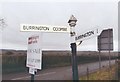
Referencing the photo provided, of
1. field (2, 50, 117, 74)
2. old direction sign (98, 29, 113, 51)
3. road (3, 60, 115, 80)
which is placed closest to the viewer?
old direction sign (98, 29, 113, 51)

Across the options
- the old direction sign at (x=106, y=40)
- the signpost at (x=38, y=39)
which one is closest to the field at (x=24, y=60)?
the old direction sign at (x=106, y=40)

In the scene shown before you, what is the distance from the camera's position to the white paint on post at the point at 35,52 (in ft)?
17.5

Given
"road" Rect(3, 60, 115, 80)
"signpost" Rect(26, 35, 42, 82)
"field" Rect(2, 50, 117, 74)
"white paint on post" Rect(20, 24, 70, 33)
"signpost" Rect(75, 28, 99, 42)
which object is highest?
"white paint on post" Rect(20, 24, 70, 33)

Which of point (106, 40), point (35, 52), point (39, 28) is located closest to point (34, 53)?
point (35, 52)

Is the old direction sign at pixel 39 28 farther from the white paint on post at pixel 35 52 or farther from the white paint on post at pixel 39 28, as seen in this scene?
the white paint on post at pixel 35 52

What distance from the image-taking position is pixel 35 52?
552 centimetres

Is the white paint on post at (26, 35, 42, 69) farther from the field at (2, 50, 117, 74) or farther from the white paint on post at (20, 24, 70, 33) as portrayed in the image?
the field at (2, 50, 117, 74)

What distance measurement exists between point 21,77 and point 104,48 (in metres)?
3.10

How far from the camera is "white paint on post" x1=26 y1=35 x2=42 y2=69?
17.5ft

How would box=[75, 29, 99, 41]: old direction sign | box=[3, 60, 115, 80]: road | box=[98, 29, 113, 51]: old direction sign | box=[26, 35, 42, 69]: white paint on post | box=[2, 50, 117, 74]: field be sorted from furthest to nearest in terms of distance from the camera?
1. box=[2, 50, 117, 74]: field
2. box=[3, 60, 115, 80]: road
3. box=[98, 29, 113, 51]: old direction sign
4. box=[26, 35, 42, 69]: white paint on post
5. box=[75, 29, 99, 41]: old direction sign

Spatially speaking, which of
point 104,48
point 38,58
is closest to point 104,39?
point 104,48

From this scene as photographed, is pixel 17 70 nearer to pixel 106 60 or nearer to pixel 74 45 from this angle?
pixel 106 60

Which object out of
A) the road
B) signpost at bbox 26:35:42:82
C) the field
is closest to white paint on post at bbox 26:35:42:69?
signpost at bbox 26:35:42:82

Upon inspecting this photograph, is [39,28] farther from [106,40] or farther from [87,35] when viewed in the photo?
[106,40]
